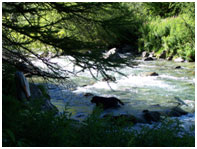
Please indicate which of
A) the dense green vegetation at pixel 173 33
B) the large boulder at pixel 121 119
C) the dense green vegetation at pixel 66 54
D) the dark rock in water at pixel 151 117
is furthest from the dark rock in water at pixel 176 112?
the dense green vegetation at pixel 173 33

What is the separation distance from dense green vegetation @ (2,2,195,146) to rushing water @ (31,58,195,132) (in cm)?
177

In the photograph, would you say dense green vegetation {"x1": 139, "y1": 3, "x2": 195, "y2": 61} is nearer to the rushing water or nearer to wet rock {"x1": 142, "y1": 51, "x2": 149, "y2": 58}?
wet rock {"x1": 142, "y1": 51, "x2": 149, "y2": 58}

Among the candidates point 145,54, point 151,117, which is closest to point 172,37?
point 145,54

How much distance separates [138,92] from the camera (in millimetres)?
8117

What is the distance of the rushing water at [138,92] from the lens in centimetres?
630

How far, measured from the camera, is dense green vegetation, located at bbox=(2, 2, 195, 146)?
2.36m

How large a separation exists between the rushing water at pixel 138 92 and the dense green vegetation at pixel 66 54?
5.80ft

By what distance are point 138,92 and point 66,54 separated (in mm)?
4969

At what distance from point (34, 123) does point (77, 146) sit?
1.57ft

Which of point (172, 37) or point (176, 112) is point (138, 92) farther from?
point (172, 37)

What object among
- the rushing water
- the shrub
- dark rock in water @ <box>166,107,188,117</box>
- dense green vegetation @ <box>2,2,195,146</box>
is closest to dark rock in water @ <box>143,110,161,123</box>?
the rushing water

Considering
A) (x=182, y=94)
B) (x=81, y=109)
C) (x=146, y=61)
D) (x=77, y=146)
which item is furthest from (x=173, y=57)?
(x=77, y=146)

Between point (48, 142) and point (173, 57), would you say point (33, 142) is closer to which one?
point (48, 142)

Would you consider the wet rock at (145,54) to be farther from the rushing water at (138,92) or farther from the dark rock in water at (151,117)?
the dark rock in water at (151,117)
